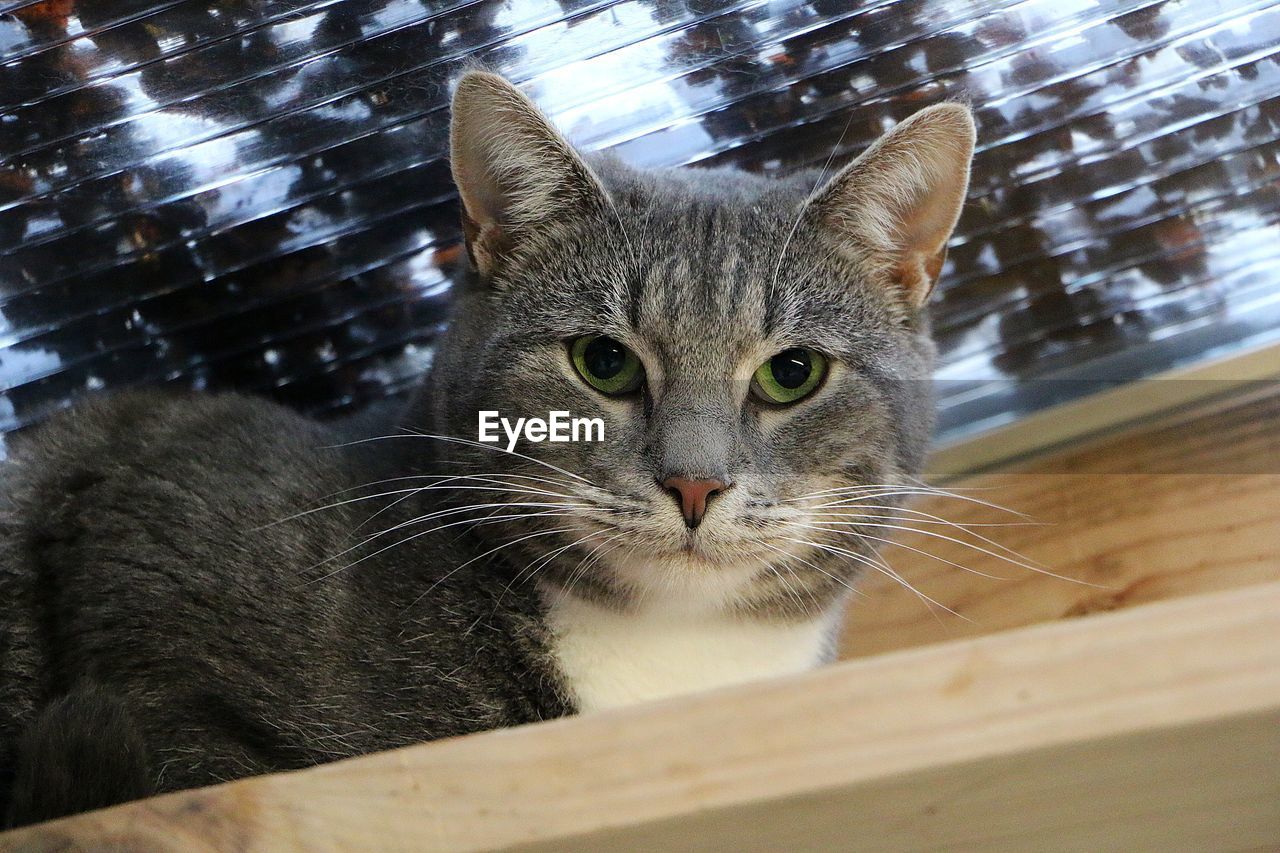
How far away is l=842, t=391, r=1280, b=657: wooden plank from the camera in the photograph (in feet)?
7.20

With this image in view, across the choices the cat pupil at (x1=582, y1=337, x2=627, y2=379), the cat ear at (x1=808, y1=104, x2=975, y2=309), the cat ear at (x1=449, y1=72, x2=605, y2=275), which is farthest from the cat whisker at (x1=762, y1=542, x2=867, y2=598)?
the cat ear at (x1=449, y1=72, x2=605, y2=275)

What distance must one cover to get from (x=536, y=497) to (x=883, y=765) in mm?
776

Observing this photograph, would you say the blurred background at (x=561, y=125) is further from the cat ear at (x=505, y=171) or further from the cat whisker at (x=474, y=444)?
the cat whisker at (x=474, y=444)

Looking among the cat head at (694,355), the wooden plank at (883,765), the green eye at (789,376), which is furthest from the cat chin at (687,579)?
the wooden plank at (883,765)

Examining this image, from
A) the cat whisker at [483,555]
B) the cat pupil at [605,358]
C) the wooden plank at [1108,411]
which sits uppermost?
the cat pupil at [605,358]

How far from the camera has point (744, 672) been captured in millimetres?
1854

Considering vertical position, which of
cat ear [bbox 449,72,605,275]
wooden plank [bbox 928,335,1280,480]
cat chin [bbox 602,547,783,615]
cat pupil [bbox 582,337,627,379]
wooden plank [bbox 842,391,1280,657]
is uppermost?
cat ear [bbox 449,72,605,275]

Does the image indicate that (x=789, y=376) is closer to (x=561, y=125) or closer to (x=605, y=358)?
(x=605, y=358)

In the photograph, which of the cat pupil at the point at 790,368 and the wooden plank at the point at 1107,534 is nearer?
the cat pupil at the point at 790,368

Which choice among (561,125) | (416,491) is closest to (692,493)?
(416,491)

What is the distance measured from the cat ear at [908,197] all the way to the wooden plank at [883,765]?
0.92 m

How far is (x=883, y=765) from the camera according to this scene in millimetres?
1069

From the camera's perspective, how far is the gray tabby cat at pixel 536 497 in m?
1.66

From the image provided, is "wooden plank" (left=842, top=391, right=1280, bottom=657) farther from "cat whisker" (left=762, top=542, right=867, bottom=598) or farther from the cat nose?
the cat nose
